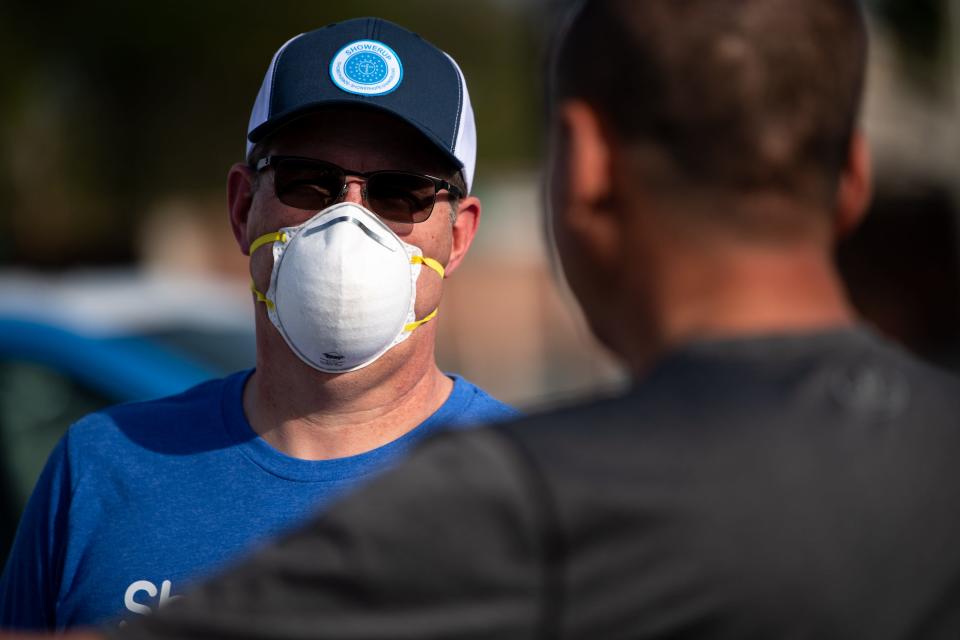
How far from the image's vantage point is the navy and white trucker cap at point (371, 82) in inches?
97.1

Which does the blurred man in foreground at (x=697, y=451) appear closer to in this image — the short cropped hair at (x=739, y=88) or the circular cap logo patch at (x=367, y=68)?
the short cropped hair at (x=739, y=88)

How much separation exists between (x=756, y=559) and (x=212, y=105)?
21.5 meters

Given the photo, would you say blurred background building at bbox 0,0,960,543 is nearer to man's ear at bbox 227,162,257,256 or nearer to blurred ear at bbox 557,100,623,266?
man's ear at bbox 227,162,257,256

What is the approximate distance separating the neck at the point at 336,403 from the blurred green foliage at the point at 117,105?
16969mm

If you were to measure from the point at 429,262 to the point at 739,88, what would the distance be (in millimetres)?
1189

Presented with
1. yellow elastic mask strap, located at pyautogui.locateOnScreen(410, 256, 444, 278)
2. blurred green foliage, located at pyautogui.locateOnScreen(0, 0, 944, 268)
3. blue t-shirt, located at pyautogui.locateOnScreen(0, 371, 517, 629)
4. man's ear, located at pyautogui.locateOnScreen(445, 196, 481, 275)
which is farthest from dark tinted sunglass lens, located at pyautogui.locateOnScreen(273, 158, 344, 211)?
blurred green foliage, located at pyautogui.locateOnScreen(0, 0, 944, 268)

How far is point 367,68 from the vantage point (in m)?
2.50

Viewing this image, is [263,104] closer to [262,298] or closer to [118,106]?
[262,298]

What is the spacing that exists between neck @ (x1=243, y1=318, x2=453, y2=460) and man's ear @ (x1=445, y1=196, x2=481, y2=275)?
22 centimetres

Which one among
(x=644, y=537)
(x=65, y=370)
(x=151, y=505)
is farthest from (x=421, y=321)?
(x=65, y=370)

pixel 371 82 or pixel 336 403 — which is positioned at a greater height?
pixel 371 82

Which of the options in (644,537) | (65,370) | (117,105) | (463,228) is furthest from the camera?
(117,105)

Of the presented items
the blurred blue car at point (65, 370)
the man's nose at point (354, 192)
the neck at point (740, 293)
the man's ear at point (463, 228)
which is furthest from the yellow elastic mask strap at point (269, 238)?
the blurred blue car at point (65, 370)

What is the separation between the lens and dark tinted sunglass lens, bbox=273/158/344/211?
97.8 inches
